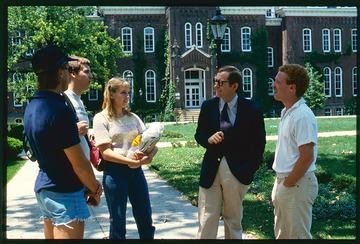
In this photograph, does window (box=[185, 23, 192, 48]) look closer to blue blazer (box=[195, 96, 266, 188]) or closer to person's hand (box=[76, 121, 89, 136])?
blue blazer (box=[195, 96, 266, 188])

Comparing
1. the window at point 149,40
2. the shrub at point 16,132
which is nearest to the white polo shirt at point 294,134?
the shrub at point 16,132

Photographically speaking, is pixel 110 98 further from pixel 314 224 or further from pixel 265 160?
pixel 265 160

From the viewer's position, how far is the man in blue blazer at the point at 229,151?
340cm

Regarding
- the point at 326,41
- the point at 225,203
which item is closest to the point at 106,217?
the point at 225,203

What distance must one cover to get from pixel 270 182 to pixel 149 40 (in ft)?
62.5

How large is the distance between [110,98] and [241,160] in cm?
108

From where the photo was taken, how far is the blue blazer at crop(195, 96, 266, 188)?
134 inches

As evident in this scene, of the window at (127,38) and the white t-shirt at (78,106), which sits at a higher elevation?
the window at (127,38)

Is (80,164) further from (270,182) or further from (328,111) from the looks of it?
(328,111)

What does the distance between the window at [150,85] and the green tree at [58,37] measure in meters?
5.03

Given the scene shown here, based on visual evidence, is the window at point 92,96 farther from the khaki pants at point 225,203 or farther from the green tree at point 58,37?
the khaki pants at point 225,203

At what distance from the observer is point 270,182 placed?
23.5 ft

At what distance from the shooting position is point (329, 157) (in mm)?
9891

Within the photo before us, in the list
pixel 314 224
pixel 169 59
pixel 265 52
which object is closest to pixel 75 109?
pixel 314 224
